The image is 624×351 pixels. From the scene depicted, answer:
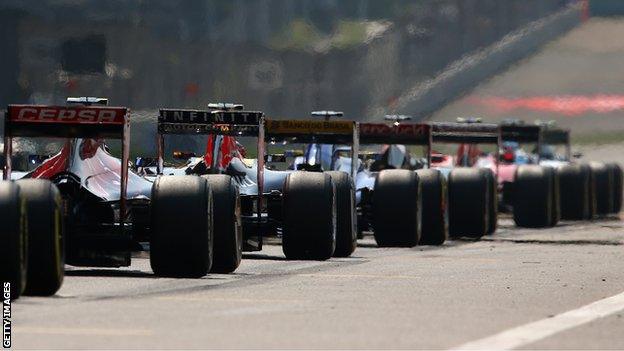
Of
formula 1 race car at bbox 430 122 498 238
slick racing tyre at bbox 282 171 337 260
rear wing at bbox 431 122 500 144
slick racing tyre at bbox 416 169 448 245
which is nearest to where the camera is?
slick racing tyre at bbox 282 171 337 260

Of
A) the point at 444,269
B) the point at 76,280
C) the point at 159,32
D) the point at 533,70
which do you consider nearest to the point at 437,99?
the point at 533,70

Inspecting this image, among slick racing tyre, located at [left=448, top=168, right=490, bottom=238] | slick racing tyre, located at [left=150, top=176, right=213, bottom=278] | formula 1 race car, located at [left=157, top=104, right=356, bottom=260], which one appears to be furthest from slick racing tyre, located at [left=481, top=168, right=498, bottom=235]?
slick racing tyre, located at [left=150, top=176, right=213, bottom=278]

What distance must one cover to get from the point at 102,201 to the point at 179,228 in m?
2.40

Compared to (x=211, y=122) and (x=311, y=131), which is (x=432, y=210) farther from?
(x=211, y=122)

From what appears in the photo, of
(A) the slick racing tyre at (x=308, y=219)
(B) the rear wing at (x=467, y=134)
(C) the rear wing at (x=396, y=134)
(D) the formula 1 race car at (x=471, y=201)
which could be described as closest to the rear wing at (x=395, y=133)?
(C) the rear wing at (x=396, y=134)

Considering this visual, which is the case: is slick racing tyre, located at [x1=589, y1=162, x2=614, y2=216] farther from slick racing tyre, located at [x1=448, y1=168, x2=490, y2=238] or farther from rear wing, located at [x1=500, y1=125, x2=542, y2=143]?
slick racing tyre, located at [x1=448, y1=168, x2=490, y2=238]

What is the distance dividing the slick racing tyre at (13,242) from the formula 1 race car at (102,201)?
49 cm

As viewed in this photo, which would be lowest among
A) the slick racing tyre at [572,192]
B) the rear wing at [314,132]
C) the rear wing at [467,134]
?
the slick racing tyre at [572,192]

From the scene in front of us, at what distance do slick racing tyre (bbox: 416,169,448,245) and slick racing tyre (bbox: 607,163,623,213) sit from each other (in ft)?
46.5

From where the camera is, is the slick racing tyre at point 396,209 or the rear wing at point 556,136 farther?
the rear wing at point 556,136

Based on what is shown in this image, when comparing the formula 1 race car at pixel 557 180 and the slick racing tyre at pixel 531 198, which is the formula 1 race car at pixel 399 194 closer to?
the slick racing tyre at pixel 531 198

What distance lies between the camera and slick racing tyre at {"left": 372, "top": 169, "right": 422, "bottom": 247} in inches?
1085

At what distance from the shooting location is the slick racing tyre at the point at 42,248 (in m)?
17.3

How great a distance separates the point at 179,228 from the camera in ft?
66.0
